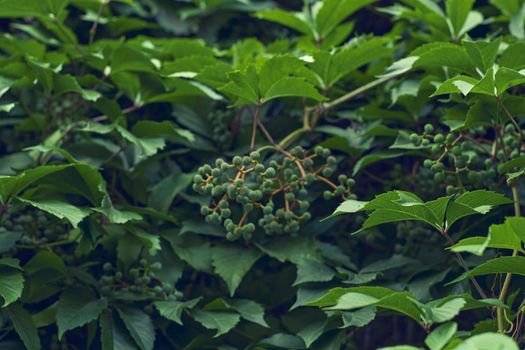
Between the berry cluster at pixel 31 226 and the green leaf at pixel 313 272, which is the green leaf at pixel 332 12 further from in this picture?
the berry cluster at pixel 31 226

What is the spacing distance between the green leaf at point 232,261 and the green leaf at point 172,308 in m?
0.12

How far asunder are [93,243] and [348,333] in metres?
0.73

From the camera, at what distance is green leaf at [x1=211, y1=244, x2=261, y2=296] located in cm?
212

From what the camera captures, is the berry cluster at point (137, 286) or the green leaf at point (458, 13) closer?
the berry cluster at point (137, 286)

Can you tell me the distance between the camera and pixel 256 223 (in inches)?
90.4

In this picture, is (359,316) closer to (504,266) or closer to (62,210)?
(504,266)

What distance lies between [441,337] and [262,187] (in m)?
0.69

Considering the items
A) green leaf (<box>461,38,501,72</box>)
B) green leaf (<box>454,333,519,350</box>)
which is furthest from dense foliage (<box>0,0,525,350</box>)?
green leaf (<box>454,333,519,350</box>)

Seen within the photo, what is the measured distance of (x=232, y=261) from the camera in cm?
216

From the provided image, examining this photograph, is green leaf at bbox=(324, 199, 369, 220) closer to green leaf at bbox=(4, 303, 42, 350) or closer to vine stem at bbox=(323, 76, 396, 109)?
vine stem at bbox=(323, 76, 396, 109)

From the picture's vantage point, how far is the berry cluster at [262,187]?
6.58 ft

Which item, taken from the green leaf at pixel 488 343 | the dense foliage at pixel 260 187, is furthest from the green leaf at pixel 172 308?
the green leaf at pixel 488 343

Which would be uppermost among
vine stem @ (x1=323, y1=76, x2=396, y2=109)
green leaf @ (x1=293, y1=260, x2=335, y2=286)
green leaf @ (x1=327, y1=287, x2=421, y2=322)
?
vine stem @ (x1=323, y1=76, x2=396, y2=109)

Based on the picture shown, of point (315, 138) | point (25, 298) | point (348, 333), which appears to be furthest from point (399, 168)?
point (25, 298)
